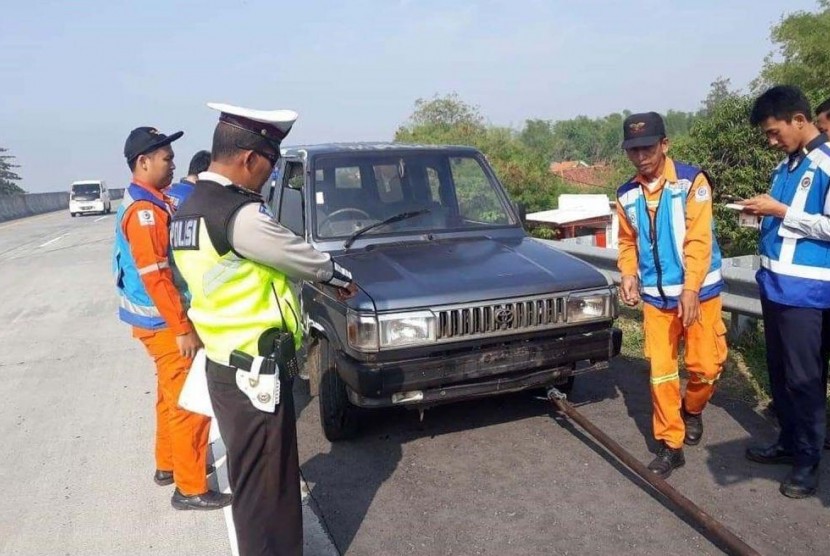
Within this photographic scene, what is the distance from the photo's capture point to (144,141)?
12.4 ft

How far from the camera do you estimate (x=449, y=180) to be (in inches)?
213

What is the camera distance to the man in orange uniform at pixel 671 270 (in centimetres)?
376

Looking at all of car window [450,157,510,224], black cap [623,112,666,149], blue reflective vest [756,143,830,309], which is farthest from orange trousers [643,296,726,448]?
car window [450,157,510,224]

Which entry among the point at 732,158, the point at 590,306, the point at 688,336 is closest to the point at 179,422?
the point at 590,306

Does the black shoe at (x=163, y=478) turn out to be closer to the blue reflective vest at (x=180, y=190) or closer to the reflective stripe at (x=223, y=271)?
the reflective stripe at (x=223, y=271)

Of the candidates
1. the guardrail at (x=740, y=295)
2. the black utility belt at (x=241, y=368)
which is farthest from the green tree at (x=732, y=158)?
the black utility belt at (x=241, y=368)

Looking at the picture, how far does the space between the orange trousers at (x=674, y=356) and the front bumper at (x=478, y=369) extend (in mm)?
421

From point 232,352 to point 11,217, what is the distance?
117ft

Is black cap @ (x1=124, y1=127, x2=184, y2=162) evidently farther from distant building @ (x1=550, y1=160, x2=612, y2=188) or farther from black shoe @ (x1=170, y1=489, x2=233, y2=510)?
distant building @ (x1=550, y1=160, x2=612, y2=188)

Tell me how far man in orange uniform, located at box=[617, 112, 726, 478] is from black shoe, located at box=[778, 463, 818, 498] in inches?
21.2

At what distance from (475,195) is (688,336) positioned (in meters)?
2.08

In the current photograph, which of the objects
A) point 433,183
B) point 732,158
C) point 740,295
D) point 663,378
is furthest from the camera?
point 732,158

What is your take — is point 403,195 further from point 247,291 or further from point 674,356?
point 247,291

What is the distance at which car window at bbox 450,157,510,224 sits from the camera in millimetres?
5371
